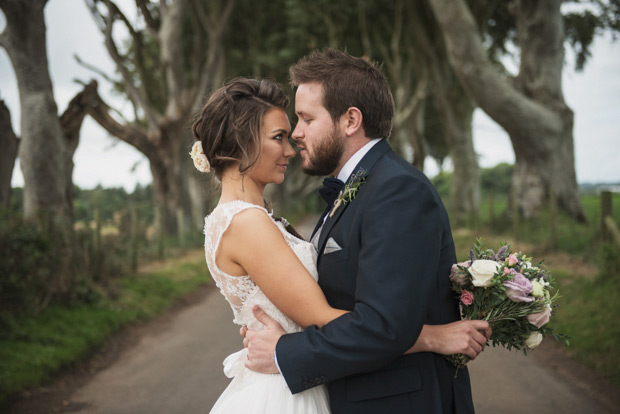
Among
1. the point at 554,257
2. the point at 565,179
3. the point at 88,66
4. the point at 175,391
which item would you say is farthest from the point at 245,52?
Result: the point at 175,391

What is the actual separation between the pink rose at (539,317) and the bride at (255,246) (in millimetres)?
257

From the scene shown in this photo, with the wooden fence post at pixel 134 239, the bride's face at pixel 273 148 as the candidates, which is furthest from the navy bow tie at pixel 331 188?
the wooden fence post at pixel 134 239

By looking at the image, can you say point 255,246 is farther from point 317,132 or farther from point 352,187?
point 317,132

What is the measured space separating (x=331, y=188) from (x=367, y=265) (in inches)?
26.8

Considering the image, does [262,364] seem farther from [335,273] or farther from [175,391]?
[175,391]

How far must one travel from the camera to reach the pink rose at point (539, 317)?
225 cm

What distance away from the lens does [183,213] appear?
1666 centimetres

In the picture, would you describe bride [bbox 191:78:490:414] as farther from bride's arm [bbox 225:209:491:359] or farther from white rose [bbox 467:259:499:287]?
white rose [bbox 467:259:499:287]

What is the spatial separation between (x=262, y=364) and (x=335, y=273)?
1.64ft

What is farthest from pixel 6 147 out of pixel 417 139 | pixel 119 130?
pixel 417 139

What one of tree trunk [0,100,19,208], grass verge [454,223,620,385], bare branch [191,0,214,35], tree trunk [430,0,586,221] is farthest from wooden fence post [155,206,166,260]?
grass verge [454,223,620,385]

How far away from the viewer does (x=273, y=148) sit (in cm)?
260

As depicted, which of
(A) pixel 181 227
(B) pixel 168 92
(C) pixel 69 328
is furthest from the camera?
(B) pixel 168 92

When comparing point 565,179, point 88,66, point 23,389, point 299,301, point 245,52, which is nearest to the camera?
point 299,301
